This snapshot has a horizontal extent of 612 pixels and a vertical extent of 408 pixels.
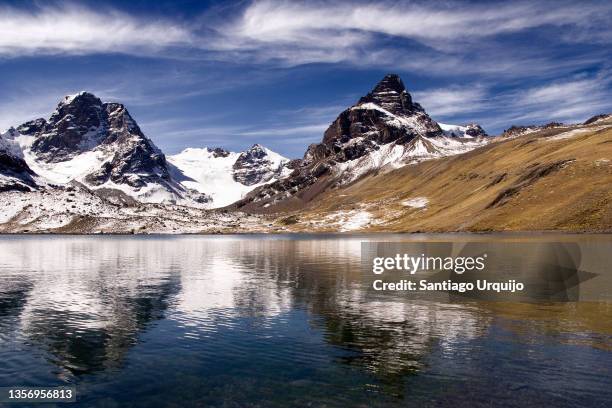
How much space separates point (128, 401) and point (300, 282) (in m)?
52.6

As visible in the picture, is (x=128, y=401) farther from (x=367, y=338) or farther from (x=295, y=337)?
(x=367, y=338)

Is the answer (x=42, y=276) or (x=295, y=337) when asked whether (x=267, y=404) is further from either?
(x=42, y=276)

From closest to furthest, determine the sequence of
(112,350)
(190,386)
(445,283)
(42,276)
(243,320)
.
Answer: (190,386) < (112,350) < (243,320) < (445,283) < (42,276)

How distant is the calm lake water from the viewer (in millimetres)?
30109

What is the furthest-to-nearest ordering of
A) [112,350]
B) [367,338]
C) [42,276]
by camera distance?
[42,276], [367,338], [112,350]

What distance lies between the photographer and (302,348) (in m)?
40.2

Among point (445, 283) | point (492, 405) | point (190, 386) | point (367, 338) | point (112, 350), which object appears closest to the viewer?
point (492, 405)

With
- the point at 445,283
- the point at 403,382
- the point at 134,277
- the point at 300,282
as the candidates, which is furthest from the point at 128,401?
the point at 134,277

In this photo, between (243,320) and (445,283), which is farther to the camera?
(445,283)

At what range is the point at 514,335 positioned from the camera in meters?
43.2

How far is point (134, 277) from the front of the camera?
90.7 metres

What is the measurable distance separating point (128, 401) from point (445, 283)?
57.5 metres

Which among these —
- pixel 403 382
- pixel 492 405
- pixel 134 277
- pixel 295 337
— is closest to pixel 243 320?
pixel 295 337

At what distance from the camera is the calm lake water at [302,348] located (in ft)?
98.8
